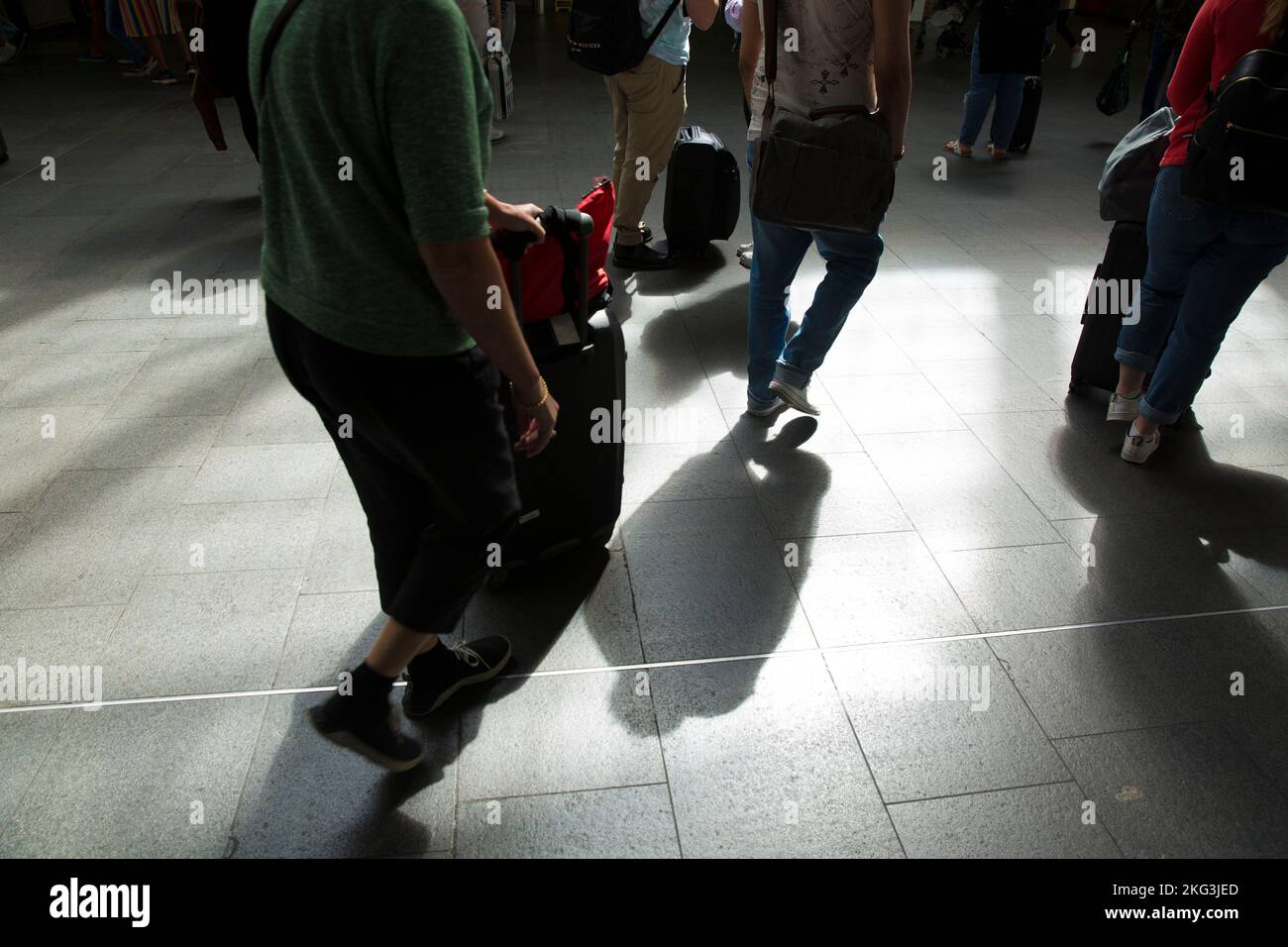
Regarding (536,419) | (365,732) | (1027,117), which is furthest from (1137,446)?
(1027,117)

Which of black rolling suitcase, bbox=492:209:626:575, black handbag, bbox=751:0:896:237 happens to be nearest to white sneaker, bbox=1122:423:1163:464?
black handbag, bbox=751:0:896:237

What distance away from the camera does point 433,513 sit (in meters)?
1.62

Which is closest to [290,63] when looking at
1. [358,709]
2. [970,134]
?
[358,709]

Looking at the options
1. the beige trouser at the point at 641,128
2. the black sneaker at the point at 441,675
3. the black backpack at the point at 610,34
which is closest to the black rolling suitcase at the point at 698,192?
the beige trouser at the point at 641,128

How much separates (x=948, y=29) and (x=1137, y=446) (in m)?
10.5

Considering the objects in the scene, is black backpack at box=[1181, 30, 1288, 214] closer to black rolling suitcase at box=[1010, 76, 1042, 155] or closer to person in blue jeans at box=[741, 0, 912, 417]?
person in blue jeans at box=[741, 0, 912, 417]

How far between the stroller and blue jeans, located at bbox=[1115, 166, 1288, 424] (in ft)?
33.3

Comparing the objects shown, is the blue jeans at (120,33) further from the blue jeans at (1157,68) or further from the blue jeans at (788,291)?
the blue jeans at (1157,68)

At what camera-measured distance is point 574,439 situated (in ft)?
7.55

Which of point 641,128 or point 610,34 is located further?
point 641,128

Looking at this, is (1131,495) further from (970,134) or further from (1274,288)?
(970,134)

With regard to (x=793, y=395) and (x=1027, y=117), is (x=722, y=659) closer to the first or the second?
(x=793, y=395)

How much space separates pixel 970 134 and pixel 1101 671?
5783 millimetres

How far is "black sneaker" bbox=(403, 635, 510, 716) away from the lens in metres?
2.03
